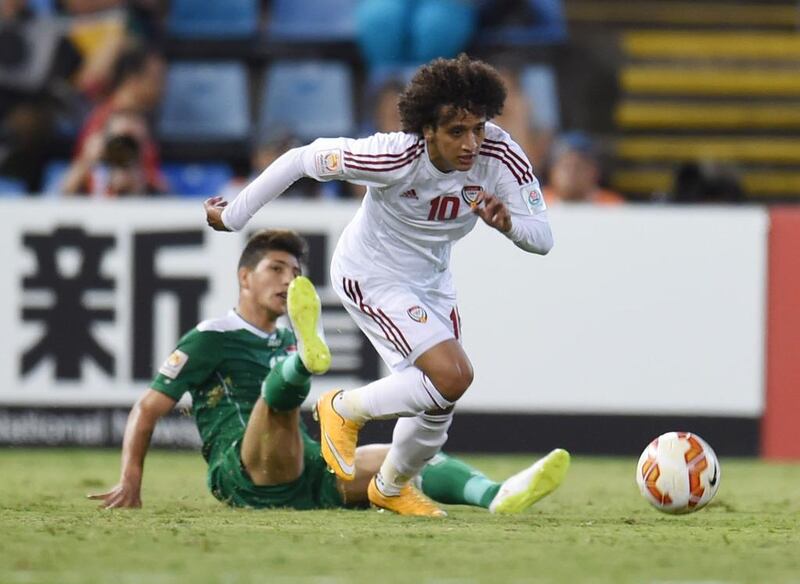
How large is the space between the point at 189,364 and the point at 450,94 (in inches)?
68.8

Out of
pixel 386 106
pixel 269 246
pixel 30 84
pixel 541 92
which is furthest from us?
pixel 541 92

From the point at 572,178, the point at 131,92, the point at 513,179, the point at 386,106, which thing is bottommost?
the point at 513,179

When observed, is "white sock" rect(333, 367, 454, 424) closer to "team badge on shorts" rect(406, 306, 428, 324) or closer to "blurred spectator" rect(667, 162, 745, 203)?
"team badge on shorts" rect(406, 306, 428, 324)

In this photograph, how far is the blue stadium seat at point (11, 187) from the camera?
44.6 feet

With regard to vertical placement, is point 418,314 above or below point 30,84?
below

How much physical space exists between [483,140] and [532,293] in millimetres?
4487

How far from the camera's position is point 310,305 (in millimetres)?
6805

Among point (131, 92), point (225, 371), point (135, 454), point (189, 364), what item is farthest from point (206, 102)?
point (135, 454)

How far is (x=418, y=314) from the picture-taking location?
6844mm

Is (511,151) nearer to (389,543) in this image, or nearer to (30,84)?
(389,543)

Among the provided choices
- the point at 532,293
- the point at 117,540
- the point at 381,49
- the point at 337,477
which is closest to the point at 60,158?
the point at 381,49

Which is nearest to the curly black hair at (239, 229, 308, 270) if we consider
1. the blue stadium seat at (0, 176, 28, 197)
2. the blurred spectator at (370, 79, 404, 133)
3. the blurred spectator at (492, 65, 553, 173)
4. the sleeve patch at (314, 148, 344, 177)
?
the sleeve patch at (314, 148, 344, 177)

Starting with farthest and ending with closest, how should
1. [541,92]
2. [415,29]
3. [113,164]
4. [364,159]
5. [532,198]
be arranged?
[541,92] < [415,29] < [113,164] < [532,198] < [364,159]

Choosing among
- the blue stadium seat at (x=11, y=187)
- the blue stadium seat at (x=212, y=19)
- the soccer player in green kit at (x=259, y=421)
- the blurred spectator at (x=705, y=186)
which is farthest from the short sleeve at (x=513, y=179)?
the blue stadium seat at (x=212, y=19)
